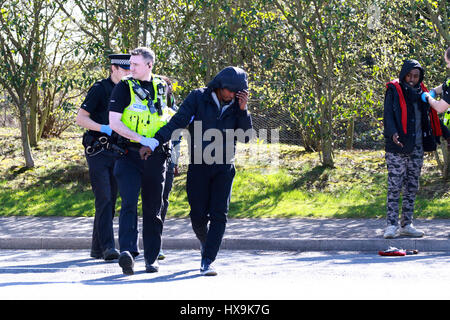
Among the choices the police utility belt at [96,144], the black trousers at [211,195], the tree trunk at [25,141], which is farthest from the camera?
the tree trunk at [25,141]

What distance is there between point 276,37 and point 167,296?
824cm

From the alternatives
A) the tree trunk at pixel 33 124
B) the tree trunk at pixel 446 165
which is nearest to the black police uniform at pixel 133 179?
the tree trunk at pixel 446 165

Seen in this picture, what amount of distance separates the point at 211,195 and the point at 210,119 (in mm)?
660

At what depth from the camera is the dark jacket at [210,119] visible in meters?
6.50

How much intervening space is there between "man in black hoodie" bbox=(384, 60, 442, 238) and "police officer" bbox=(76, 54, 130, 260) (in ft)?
10.0

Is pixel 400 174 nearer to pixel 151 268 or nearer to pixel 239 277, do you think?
pixel 239 277

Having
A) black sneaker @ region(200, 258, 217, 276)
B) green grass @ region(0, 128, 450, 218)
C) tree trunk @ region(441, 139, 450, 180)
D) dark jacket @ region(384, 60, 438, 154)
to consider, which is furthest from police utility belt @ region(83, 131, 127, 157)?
tree trunk @ region(441, 139, 450, 180)

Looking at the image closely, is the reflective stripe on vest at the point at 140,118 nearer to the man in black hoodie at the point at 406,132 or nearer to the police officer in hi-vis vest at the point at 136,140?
the police officer in hi-vis vest at the point at 136,140

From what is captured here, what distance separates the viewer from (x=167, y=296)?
564 cm

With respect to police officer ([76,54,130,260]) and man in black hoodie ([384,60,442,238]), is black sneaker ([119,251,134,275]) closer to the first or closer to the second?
police officer ([76,54,130,260])

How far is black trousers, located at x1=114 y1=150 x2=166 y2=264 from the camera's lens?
21.9 ft

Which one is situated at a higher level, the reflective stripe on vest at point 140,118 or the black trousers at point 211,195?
the reflective stripe on vest at point 140,118

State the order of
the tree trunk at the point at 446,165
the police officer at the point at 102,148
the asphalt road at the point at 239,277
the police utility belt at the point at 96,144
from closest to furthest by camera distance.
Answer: the asphalt road at the point at 239,277 → the police utility belt at the point at 96,144 → the police officer at the point at 102,148 → the tree trunk at the point at 446,165
